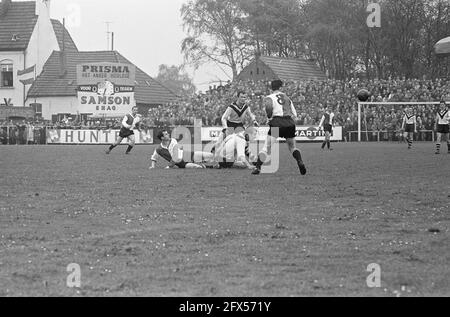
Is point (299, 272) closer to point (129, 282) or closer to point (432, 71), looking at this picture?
point (129, 282)

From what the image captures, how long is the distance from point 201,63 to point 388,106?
1398 inches

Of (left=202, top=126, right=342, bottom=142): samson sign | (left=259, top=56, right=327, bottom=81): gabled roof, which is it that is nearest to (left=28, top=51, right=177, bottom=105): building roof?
(left=259, top=56, right=327, bottom=81): gabled roof

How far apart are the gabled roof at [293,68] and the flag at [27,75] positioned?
2095cm

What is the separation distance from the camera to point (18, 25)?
3027 inches

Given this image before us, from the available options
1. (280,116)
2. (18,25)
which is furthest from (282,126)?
(18,25)

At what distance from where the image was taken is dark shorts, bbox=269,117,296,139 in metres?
18.8

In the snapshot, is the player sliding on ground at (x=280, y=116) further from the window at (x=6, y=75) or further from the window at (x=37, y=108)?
the window at (x=6, y=75)

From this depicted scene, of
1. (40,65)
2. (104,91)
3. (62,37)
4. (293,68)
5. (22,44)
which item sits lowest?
(104,91)

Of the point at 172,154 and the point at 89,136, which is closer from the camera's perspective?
the point at 172,154

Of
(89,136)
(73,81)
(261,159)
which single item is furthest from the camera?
(73,81)

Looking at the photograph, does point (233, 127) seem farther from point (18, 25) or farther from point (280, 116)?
point (18, 25)

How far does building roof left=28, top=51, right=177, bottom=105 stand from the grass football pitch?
57.0m

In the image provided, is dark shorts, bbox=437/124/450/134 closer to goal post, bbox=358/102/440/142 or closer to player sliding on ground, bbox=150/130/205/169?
player sliding on ground, bbox=150/130/205/169

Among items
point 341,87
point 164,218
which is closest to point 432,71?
point 341,87
